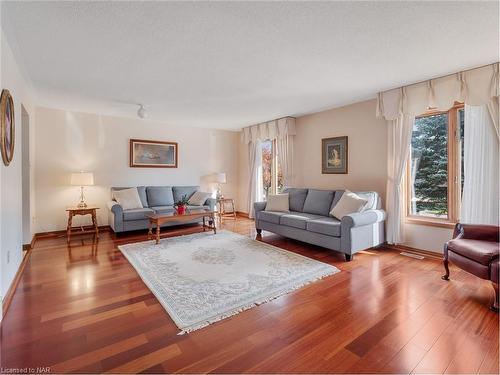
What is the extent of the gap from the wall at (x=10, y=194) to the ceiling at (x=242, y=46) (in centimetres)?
17

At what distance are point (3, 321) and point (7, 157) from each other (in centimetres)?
137

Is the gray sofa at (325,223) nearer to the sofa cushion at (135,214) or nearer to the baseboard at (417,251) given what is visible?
the baseboard at (417,251)

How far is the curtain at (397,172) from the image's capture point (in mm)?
3656

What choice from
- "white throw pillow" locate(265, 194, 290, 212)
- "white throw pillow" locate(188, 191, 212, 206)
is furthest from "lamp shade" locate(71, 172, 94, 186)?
"white throw pillow" locate(265, 194, 290, 212)

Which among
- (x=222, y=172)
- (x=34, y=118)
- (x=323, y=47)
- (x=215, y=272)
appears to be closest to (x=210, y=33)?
(x=323, y=47)

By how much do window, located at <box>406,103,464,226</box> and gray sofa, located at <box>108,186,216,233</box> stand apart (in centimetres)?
377

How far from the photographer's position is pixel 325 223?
352 centimetres

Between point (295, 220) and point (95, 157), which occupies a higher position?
point (95, 157)

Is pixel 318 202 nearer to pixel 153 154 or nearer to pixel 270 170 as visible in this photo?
pixel 270 170

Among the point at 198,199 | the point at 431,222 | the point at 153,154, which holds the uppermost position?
the point at 153,154

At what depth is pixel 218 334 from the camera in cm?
180

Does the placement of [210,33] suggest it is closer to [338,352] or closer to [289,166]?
[338,352]

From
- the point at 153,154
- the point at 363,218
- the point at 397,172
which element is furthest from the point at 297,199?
the point at 153,154

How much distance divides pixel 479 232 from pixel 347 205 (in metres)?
1.43
